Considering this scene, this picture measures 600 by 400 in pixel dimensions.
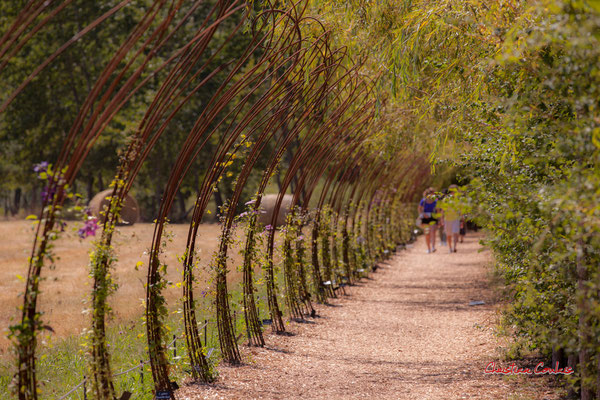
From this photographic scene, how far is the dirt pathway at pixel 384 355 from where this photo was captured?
5.01m

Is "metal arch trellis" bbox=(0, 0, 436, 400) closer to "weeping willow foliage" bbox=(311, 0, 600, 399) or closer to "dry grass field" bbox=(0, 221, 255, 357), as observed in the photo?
"dry grass field" bbox=(0, 221, 255, 357)

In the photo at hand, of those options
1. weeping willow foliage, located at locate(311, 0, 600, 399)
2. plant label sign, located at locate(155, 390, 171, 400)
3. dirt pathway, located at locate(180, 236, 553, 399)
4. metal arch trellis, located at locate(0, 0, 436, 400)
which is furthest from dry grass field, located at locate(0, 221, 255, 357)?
weeping willow foliage, located at locate(311, 0, 600, 399)

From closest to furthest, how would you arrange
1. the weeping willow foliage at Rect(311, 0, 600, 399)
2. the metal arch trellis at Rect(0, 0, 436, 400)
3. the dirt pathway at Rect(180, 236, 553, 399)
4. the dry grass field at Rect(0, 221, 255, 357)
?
1. the weeping willow foliage at Rect(311, 0, 600, 399)
2. the metal arch trellis at Rect(0, 0, 436, 400)
3. the dirt pathway at Rect(180, 236, 553, 399)
4. the dry grass field at Rect(0, 221, 255, 357)

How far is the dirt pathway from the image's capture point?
197 inches

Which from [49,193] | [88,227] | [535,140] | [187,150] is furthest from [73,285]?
[535,140]

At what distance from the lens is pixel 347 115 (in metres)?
9.39

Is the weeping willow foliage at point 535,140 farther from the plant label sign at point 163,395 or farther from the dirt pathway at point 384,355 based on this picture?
the plant label sign at point 163,395

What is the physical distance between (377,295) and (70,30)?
70.0ft

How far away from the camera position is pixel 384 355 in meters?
6.41

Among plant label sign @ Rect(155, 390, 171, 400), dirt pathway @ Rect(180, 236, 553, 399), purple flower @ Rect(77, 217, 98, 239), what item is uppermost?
purple flower @ Rect(77, 217, 98, 239)

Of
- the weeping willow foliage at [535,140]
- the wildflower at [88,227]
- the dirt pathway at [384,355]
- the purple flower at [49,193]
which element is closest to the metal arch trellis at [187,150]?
the purple flower at [49,193]

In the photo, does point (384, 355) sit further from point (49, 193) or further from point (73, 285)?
point (73, 285)

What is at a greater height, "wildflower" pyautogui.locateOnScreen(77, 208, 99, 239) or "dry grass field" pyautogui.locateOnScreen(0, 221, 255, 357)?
"wildflower" pyautogui.locateOnScreen(77, 208, 99, 239)

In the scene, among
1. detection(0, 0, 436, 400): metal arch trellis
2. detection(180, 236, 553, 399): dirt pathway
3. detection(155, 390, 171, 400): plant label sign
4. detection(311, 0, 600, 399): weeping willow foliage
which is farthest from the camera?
detection(180, 236, 553, 399): dirt pathway
